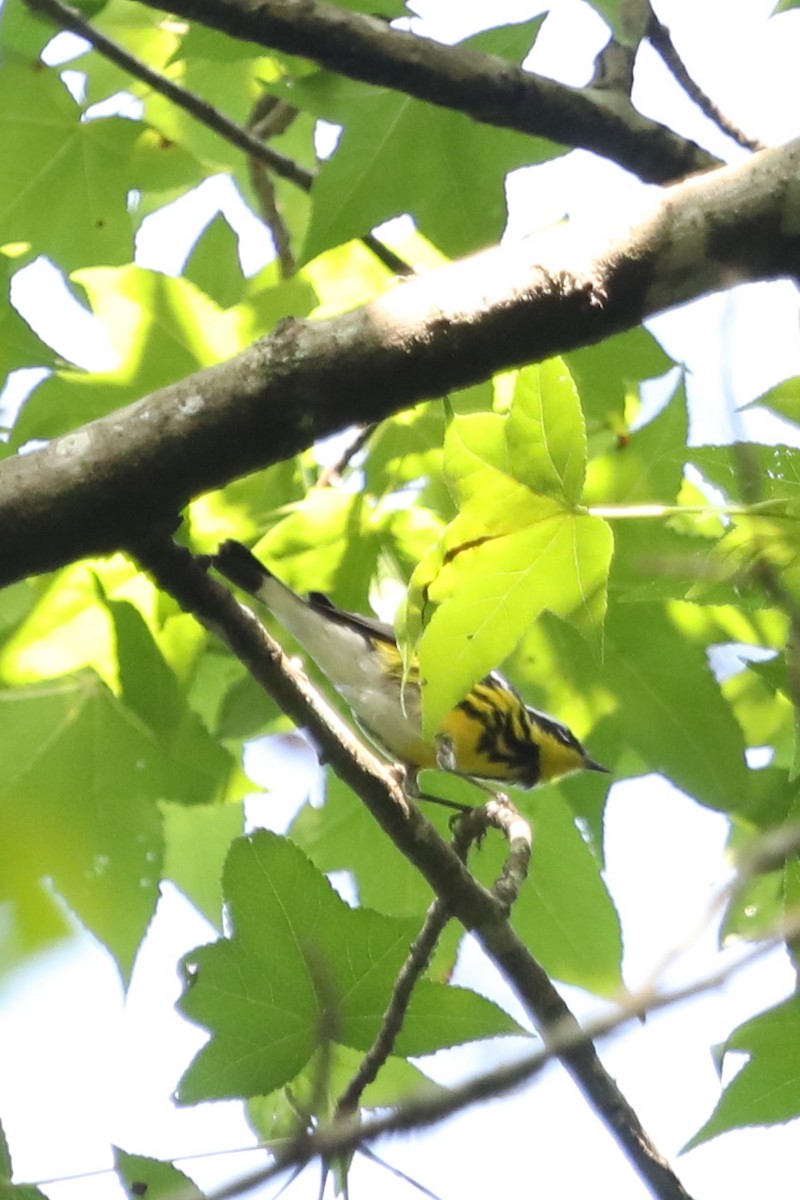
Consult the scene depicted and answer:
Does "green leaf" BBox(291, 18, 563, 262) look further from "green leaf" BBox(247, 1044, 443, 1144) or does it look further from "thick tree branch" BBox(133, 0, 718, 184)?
"green leaf" BBox(247, 1044, 443, 1144)

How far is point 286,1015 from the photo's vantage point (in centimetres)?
159

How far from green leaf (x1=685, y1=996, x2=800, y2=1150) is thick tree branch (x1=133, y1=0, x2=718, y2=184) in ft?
4.66

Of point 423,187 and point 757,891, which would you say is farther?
point 757,891

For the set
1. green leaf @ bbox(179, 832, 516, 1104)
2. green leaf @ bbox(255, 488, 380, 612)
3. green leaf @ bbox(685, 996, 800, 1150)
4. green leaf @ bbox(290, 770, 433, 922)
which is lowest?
green leaf @ bbox(685, 996, 800, 1150)

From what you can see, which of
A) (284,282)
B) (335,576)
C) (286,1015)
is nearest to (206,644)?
(335,576)

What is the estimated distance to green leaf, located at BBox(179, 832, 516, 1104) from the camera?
5.27 feet

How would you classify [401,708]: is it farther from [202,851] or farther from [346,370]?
[346,370]

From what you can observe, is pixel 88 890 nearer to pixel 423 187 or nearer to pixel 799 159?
pixel 423 187

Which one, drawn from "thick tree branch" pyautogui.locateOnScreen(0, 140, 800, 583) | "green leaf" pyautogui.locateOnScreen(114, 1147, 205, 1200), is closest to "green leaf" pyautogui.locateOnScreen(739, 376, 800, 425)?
"thick tree branch" pyautogui.locateOnScreen(0, 140, 800, 583)

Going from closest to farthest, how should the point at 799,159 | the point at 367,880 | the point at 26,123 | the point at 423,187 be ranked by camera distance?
1. the point at 799,159
2. the point at 423,187
3. the point at 367,880
4. the point at 26,123

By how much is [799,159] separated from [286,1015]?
123 cm

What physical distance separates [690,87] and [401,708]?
1.51 meters

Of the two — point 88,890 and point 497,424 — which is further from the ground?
point 497,424

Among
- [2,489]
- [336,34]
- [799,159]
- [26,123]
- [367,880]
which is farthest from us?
[26,123]
